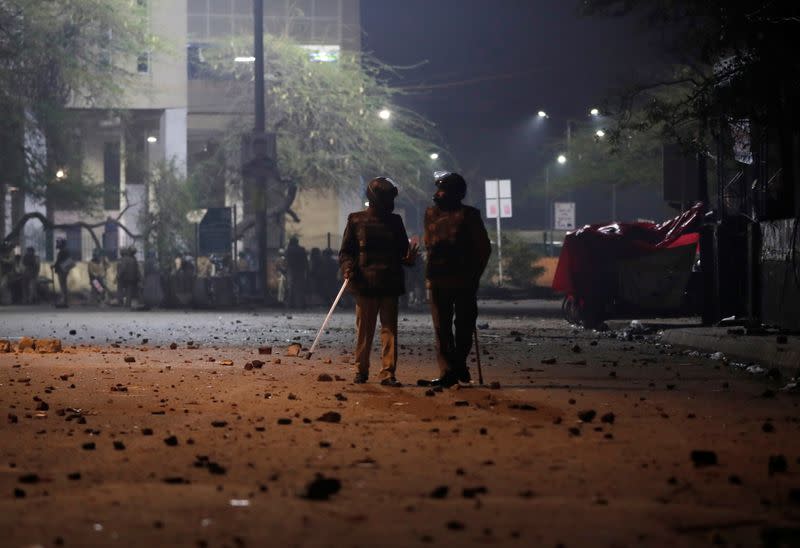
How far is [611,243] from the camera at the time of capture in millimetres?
24656

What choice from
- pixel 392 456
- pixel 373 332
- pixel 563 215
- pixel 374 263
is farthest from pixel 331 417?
pixel 563 215

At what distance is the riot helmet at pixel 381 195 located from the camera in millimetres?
13133

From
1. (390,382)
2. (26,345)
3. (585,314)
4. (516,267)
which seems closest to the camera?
(390,382)

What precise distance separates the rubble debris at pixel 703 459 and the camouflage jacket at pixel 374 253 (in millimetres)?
5743

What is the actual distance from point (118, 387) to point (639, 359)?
6948 mm

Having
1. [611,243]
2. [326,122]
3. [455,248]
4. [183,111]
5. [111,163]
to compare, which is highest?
[183,111]

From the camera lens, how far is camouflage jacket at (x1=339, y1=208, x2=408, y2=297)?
13.0 metres

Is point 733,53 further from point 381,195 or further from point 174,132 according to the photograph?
point 174,132

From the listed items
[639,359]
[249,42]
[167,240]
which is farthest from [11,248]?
[639,359]

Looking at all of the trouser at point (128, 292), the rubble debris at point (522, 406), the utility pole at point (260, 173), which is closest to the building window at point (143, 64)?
the utility pole at point (260, 173)

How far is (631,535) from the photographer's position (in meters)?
5.68

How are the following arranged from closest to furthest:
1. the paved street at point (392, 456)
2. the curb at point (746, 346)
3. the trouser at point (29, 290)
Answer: the paved street at point (392, 456) → the curb at point (746, 346) → the trouser at point (29, 290)

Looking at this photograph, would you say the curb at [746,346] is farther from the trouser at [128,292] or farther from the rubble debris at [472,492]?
the trouser at [128,292]

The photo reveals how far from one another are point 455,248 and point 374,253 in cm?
82
